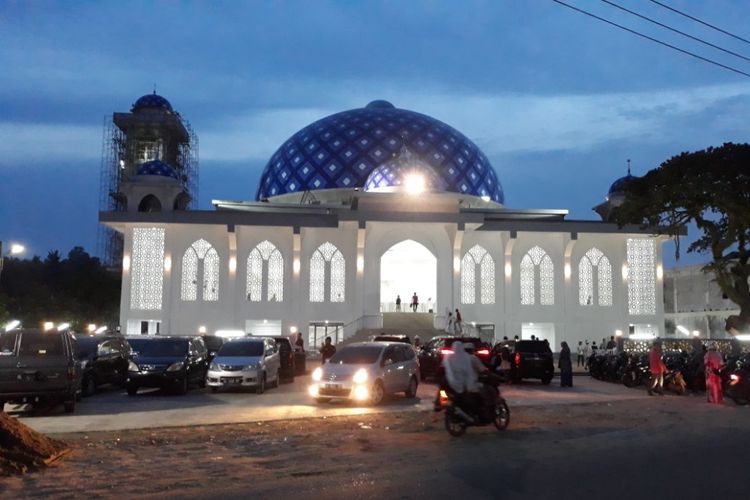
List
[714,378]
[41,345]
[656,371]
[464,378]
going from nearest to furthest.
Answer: [464,378]
[41,345]
[714,378]
[656,371]

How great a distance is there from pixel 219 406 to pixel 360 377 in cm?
259

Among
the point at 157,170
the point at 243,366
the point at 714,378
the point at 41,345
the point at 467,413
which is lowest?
the point at 467,413

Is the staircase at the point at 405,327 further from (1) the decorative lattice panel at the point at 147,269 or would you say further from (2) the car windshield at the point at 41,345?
(2) the car windshield at the point at 41,345

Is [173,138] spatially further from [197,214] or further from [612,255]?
[612,255]

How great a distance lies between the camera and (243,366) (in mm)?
16406

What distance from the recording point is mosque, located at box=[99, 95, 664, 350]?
3559 cm

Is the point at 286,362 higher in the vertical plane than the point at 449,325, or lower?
lower

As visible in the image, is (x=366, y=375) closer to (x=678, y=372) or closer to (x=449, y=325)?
(x=678, y=372)

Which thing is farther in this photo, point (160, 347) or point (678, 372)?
point (678, 372)

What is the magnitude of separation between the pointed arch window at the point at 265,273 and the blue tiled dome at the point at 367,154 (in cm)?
755

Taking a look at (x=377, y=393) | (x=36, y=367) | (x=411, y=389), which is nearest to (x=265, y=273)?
(x=411, y=389)

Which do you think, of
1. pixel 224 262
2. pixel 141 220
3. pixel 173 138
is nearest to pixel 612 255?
pixel 224 262

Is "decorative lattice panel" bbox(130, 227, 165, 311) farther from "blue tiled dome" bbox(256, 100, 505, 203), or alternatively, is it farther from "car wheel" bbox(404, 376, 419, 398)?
"car wheel" bbox(404, 376, 419, 398)

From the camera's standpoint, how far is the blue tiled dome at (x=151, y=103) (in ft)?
176
